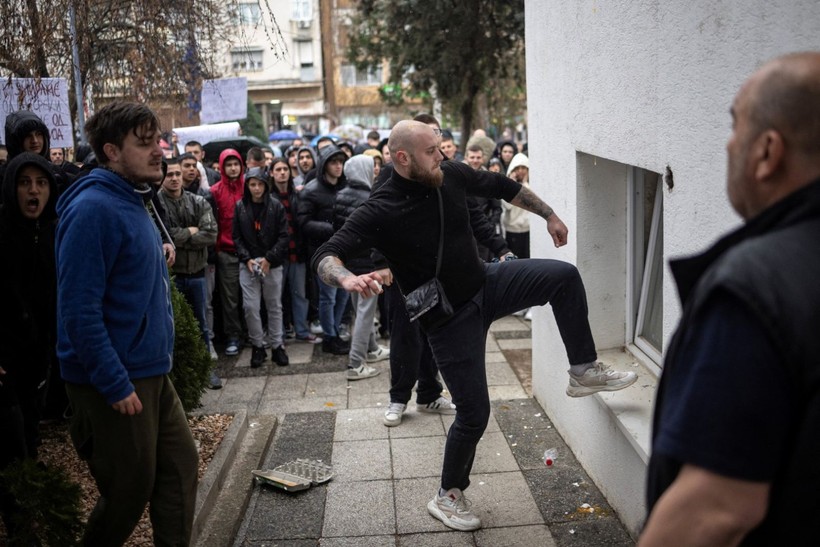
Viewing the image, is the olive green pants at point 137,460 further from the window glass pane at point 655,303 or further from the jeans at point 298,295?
the jeans at point 298,295

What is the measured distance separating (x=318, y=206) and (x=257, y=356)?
1625 mm

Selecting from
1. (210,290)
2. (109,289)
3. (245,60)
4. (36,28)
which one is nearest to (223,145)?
(210,290)

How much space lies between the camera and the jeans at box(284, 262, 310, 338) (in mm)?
8500

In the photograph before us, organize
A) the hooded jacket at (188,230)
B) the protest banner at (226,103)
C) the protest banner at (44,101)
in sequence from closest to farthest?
the protest banner at (44,101), the hooded jacket at (188,230), the protest banner at (226,103)

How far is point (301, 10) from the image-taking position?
49250 mm

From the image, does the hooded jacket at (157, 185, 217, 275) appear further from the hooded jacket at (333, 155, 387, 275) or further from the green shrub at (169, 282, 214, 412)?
the green shrub at (169, 282, 214, 412)

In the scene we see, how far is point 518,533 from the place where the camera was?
4.34 metres

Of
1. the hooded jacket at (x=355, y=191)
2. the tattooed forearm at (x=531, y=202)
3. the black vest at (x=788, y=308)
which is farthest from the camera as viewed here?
the hooded jacket at (x=355, y=191)

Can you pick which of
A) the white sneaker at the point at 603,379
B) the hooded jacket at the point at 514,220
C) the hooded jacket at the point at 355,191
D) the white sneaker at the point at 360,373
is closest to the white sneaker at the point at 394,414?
the white sneaker at the point at 360,373

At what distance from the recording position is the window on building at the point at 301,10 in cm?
4906

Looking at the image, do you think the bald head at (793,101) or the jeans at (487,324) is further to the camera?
the jeans at (487,324)

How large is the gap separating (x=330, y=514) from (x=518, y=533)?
1.06 meters

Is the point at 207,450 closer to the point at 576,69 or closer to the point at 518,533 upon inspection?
the point at 518,533

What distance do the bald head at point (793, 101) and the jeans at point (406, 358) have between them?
4.61 m
